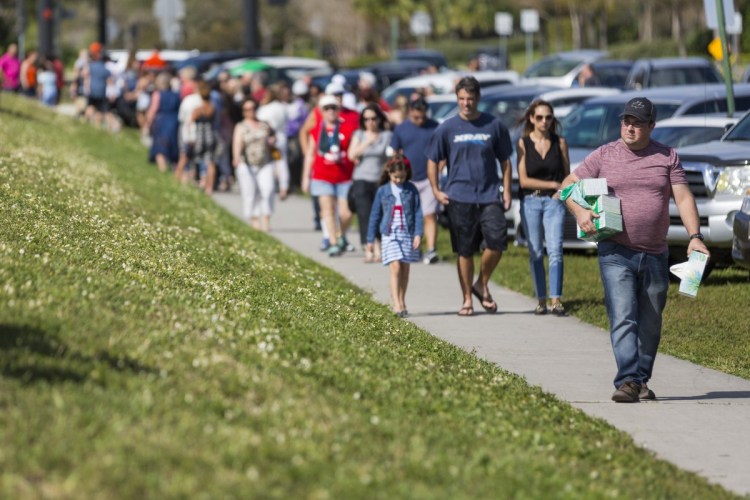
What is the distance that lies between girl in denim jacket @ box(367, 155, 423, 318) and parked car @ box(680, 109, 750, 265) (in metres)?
2.87

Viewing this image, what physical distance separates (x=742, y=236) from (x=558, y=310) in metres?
1.76

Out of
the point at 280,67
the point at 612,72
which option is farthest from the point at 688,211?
the point at 280,67

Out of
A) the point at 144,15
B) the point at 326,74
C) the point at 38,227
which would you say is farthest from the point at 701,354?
the point at 144,15

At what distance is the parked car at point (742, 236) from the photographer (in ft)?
38.8

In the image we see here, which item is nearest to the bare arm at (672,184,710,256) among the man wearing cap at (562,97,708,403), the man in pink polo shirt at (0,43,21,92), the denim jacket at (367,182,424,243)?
the man wearing cap at (562,97,708,403)

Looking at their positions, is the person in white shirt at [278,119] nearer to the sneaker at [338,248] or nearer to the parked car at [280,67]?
the sneaker at [338,248]

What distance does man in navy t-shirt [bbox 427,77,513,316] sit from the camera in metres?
12.5

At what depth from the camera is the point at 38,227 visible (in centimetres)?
1070

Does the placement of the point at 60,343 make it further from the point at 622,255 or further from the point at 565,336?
the point at 565,336

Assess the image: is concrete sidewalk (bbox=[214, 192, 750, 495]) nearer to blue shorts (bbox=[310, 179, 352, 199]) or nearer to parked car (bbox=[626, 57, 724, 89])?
blue shorts (bbox=[310, 179, 352, 199])

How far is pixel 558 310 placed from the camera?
12.9m

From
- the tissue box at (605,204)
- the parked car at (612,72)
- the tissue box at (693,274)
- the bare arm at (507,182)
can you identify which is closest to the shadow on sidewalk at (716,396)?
the tissue box at (693,274)

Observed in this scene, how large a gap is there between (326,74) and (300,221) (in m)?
13.3

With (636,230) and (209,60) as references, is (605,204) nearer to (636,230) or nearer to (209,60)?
(636,230)
